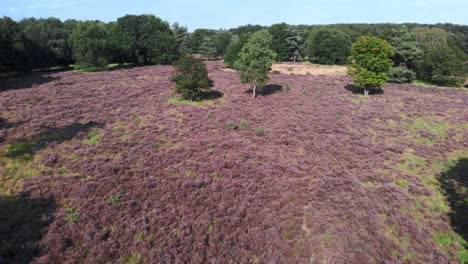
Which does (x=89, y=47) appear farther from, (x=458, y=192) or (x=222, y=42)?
(x=458, y=192)

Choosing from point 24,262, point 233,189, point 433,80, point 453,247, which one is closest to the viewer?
point 24,262

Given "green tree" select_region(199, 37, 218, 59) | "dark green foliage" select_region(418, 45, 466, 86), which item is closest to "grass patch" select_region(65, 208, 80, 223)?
"dark green foliage" select_region(418, 45, 466, 86)

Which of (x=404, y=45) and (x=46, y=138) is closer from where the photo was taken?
(x=46, y=138)

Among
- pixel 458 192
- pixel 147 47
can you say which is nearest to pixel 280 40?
pixel 147 47

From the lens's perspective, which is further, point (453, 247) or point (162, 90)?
point (162, 90)

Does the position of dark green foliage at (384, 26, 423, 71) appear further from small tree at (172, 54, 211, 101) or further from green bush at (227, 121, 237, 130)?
green bush at (227, 121, 237, 130)

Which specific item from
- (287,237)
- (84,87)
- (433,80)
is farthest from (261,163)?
(433,80)

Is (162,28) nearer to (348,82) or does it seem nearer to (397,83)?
(348,82)
